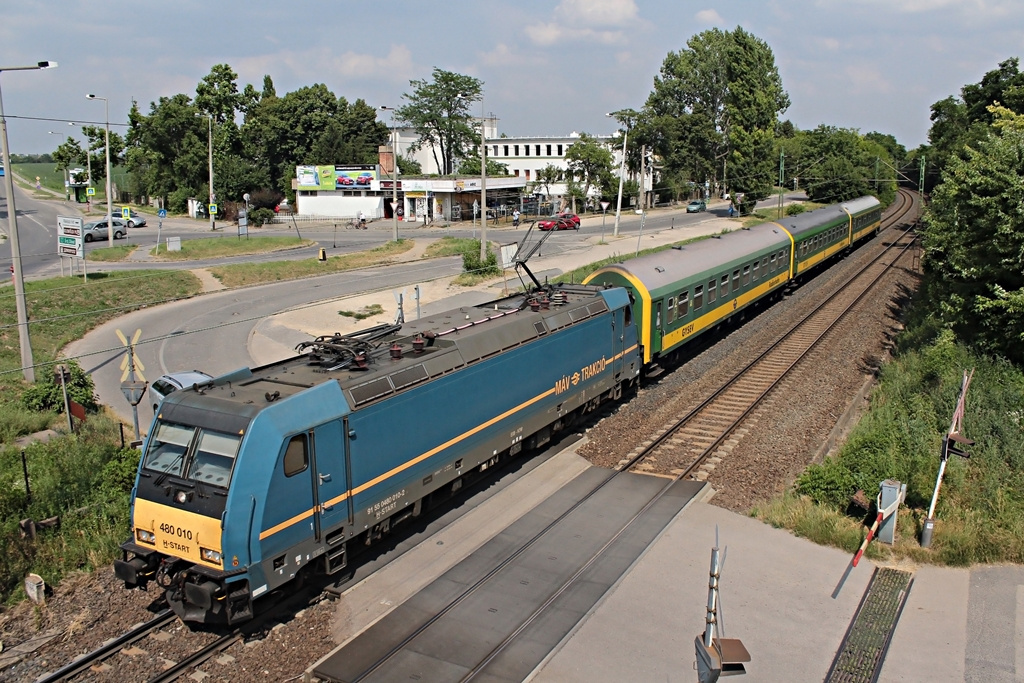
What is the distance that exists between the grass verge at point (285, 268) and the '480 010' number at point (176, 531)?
103 ft

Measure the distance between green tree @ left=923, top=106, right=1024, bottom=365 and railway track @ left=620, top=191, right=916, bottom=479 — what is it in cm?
501

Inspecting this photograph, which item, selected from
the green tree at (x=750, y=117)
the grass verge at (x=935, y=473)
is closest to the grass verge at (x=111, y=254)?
the grass verge at (x=935, y=473)

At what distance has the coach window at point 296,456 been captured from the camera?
10.7 m

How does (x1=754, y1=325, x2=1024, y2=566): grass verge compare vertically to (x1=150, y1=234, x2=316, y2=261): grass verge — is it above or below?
below

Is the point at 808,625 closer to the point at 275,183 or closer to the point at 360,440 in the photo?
the point at 360,440

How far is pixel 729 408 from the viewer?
68.4 ft

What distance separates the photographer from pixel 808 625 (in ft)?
36.7

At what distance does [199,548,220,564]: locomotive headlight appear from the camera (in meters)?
10.2

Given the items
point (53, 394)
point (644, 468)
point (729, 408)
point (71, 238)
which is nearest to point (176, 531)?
point (644, 468)

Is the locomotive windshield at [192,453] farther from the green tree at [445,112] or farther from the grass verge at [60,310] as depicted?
the green tree at [445,112]

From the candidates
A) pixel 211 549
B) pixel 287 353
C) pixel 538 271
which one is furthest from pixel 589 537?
pixel 538 271

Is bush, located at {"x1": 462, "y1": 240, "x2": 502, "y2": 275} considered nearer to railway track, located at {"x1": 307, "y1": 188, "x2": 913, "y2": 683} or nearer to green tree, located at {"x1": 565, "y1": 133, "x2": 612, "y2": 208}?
railway track, located at {"x1": 307, "y1": 188, "x2": 913, "y2": 683}

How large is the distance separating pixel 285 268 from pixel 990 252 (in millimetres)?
34472

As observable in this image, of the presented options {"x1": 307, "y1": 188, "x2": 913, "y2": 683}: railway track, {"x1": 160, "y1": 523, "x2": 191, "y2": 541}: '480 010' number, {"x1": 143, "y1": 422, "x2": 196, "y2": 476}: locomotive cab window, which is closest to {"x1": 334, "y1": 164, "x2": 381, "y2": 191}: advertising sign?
{"x1": 307, "y1": 188, "x2": 913, "y2": 683}: railway track
